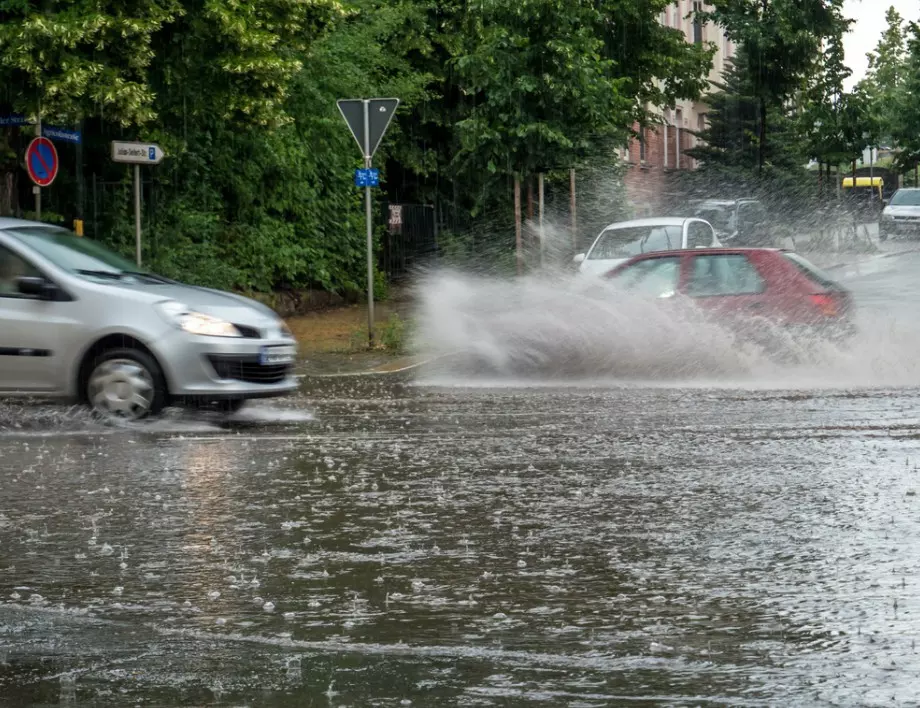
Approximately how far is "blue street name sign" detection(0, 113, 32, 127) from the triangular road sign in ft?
12.7

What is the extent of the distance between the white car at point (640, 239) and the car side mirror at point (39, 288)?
454 inches

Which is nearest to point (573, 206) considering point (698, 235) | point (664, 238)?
point (698, 235)

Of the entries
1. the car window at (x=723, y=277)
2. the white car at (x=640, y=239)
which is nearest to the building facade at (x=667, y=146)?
the white car at (x=640, y=239)

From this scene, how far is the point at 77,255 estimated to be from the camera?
12773 millimetres

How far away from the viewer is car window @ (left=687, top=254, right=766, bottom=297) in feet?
51.1

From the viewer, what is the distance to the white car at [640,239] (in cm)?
2308

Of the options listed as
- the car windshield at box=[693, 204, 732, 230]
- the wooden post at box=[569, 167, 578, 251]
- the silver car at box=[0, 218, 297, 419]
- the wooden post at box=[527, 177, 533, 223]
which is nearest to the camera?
the silver car at box=[0, 218, 297, 419]

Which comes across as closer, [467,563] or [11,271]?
[467,563]

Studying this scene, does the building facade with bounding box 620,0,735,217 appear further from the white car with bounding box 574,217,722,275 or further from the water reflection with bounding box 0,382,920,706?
the water reflection with bounding box 0,382,920,706

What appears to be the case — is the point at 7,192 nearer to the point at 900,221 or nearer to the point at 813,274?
the point at 813,274

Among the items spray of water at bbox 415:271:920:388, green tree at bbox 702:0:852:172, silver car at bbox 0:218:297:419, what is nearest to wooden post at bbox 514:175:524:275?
spray of water at bbox 415:271:920:388

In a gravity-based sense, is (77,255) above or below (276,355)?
above

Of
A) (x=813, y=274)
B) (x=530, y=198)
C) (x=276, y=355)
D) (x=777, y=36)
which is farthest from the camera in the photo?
(x=777, y=36)

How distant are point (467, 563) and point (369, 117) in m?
13.2
